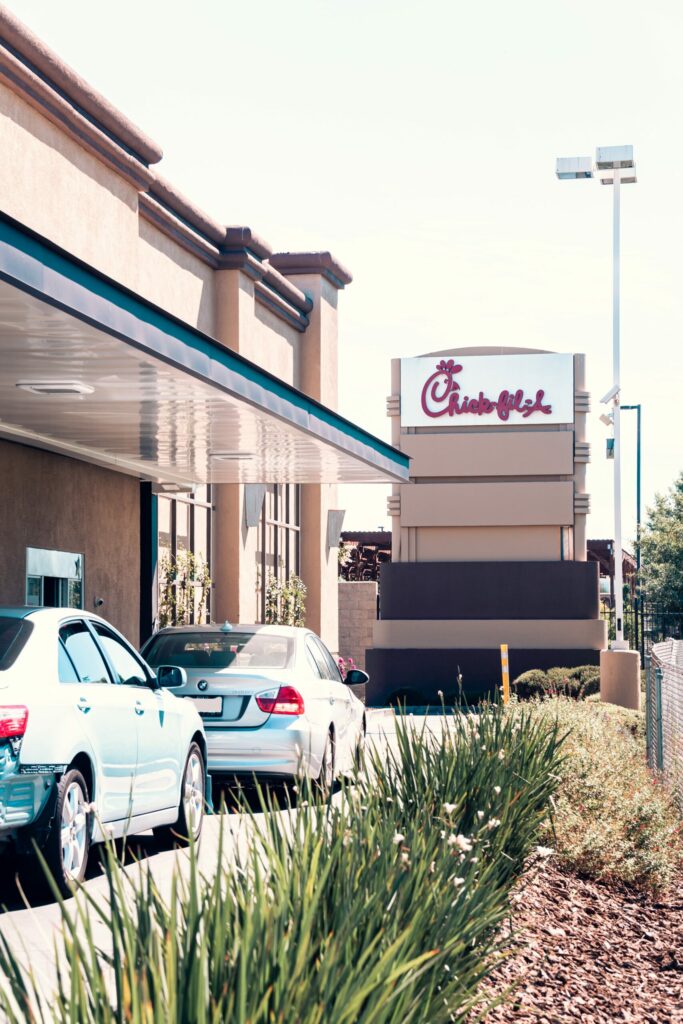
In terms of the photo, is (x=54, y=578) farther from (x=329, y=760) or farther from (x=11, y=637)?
(x=11, y=637)

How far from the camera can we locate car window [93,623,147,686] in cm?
999

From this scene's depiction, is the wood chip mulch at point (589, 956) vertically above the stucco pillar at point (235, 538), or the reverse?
the stucco pillar at point (235, 538)

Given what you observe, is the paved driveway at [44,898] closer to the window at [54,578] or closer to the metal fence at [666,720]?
the metal fence at [666,720]

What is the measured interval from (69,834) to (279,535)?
23215mm

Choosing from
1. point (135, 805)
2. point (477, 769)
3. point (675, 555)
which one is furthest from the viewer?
point (675, 555)

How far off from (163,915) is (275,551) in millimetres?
27111

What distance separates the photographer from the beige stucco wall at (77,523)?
17058 mm

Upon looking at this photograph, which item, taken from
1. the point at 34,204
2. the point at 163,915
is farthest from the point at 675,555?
the point at 163,915

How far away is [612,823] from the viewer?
1007 cm

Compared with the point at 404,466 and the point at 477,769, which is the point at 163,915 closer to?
the point at 477,769

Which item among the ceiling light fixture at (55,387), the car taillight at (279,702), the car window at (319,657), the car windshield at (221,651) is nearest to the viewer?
the car taillight at (279,702)

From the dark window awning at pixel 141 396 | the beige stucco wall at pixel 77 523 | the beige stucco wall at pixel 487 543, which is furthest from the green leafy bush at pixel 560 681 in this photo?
the beige stucco wall at pixel 77 523

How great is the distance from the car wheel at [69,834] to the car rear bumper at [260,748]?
11.6 ft

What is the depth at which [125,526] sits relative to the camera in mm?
21312
